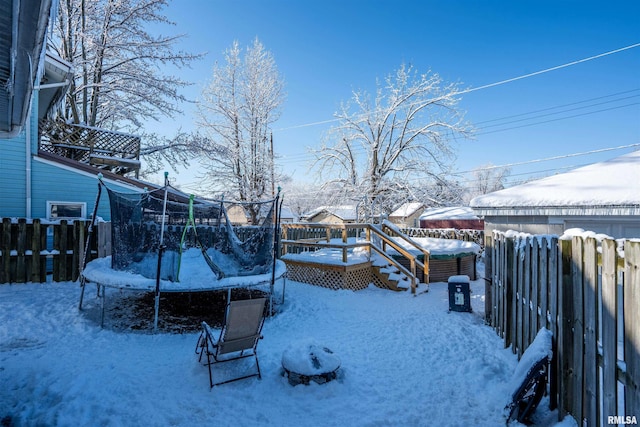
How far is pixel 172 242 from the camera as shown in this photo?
244 inches

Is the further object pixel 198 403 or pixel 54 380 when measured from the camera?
pixel 54 380

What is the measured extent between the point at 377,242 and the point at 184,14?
15067mm

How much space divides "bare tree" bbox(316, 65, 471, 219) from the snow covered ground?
14.4 m

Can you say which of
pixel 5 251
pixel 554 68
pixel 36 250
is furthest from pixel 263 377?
pixel 554 68

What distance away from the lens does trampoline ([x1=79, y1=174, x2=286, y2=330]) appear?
19.4 feet

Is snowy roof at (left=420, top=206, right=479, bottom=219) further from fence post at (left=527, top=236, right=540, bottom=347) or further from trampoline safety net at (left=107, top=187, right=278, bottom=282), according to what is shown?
fence post at (left=527, top=236, right=540, bottom=347)

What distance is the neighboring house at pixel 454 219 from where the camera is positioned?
108 feet

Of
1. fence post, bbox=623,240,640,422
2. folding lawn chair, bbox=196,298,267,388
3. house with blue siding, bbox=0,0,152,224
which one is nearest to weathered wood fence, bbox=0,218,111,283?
house with blue siding, bbox=0,0,152,224

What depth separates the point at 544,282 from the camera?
11.2 ft

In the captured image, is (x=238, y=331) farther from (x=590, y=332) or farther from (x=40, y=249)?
(x=40, y=249)

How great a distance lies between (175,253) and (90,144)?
432 inches

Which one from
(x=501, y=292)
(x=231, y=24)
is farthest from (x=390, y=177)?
(x=501, y=292)

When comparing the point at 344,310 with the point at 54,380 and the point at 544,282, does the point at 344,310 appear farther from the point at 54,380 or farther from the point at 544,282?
the point at 54,380

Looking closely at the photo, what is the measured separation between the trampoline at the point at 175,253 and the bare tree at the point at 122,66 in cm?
1226
